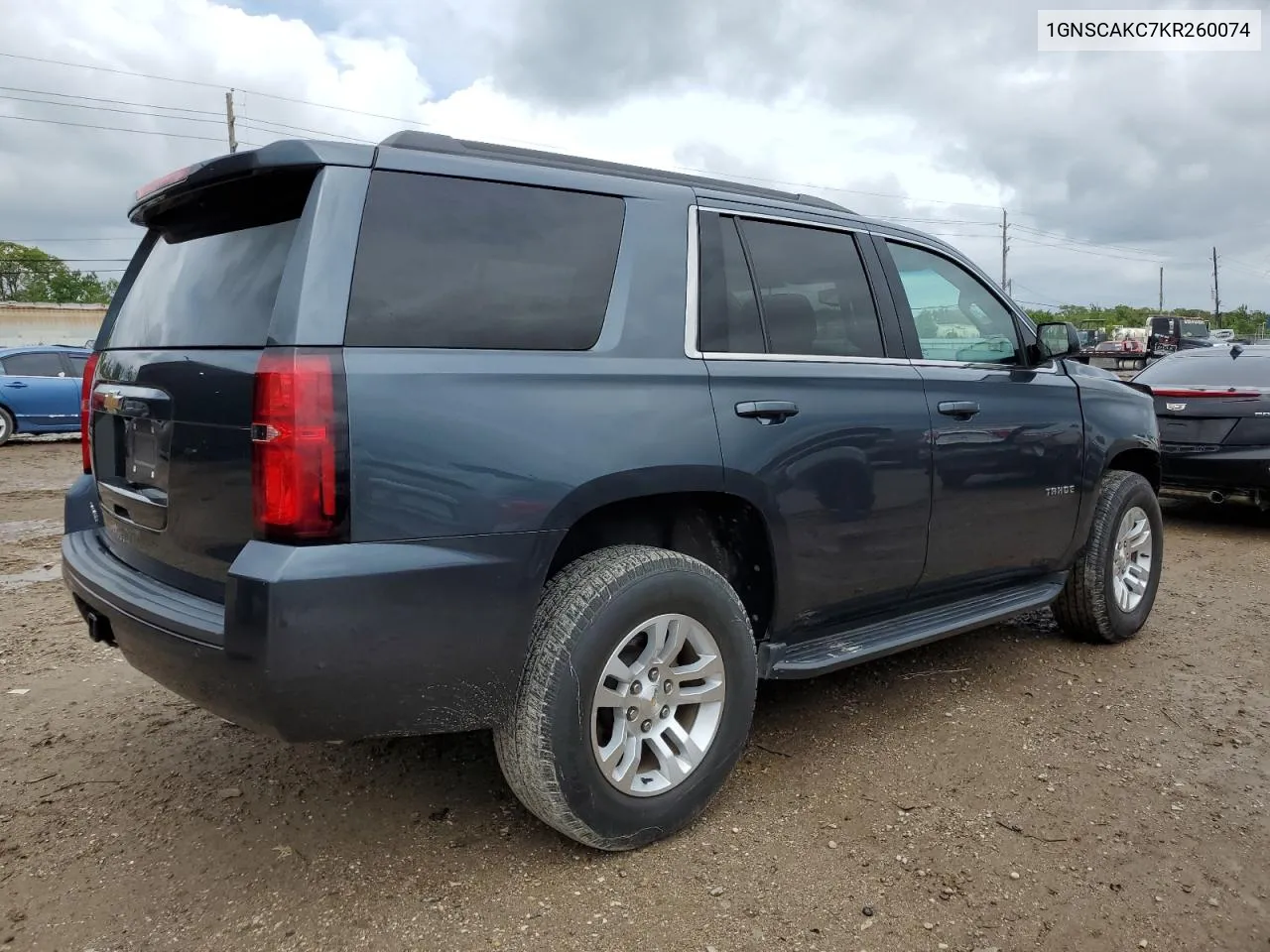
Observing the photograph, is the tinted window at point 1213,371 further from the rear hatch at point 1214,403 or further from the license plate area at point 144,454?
the license plate area at point 144,454

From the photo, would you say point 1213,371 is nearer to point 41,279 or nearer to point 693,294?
point 693,294

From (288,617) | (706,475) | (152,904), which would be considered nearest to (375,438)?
(288,617)

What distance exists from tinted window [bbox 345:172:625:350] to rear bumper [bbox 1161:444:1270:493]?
6279 millimetres

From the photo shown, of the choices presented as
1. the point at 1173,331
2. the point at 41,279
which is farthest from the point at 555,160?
the point at 41,279

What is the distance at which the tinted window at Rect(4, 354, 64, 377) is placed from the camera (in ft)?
47.0

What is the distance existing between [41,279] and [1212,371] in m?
87.8

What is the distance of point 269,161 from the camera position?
230 cm

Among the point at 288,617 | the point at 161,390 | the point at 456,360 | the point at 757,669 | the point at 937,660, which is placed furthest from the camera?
the point at 937,660

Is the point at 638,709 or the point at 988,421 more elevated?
the point at 988,421

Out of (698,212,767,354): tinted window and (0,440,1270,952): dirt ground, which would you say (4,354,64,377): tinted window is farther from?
(698,212,767,354): tinted window

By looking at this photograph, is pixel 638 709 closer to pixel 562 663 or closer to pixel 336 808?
pixel 562 663

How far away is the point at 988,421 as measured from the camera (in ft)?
12.2

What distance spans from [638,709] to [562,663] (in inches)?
13.5

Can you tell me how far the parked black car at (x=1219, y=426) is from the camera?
23.6 ft
